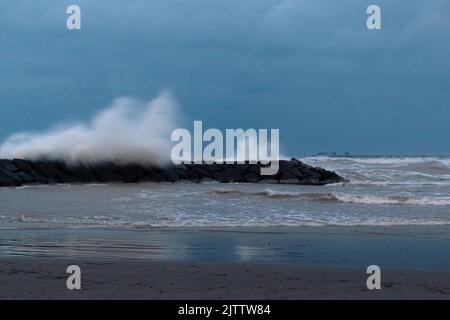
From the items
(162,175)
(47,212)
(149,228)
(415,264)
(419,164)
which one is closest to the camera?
(415,264)

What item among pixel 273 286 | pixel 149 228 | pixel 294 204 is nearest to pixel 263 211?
pixel 294 204

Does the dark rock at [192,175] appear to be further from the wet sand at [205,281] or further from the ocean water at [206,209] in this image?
the wet sand at [205,281]

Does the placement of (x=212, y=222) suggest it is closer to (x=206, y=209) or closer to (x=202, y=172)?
(x=206, y=209)

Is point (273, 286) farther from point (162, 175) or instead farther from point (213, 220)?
point (162, 175)

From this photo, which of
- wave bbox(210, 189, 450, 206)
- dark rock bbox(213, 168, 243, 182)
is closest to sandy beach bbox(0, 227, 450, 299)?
wave bbox(210, 189, 450, 206)

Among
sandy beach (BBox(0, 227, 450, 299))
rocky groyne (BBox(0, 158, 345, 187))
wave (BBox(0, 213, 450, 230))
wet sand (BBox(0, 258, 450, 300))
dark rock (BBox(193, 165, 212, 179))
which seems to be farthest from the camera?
dark rock (BBox(193, 165, 212, 179))

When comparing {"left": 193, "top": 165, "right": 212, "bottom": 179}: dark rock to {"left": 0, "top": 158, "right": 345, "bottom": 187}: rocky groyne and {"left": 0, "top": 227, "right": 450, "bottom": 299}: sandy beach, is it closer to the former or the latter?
{"left": 0, "top": 158, "right": 345, "bottom": 187}: rocky groyne

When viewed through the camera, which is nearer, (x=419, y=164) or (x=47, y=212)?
(x=47, y=212)

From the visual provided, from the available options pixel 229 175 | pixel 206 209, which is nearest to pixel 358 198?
pixel 206 209

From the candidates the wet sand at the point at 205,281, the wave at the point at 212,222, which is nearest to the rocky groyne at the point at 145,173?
the wave at the point at 212,222

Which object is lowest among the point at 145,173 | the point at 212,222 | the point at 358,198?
the point at 358,198
